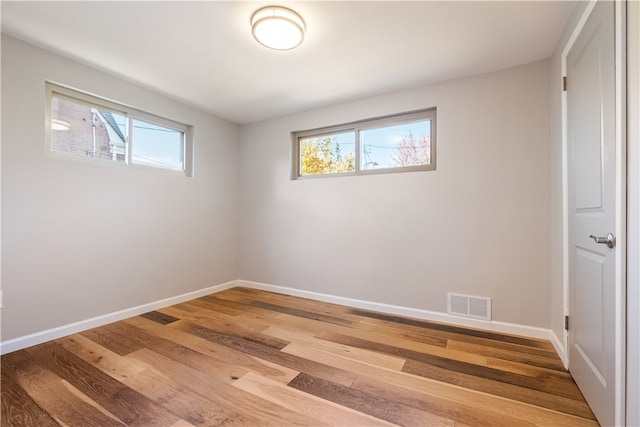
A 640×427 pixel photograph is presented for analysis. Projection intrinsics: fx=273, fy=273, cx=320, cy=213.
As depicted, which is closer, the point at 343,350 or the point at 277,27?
the point at 277,27

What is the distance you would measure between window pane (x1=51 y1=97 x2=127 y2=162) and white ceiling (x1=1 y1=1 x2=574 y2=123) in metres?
0.42

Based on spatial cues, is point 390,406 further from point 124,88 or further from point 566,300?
point 124,88

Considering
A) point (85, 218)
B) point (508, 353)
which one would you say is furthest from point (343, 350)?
point (85, 218)

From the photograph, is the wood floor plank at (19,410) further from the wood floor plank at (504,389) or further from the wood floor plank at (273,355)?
the wood floor plank at (504,389)

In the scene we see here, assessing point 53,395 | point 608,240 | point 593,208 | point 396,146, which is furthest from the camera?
point 396,146

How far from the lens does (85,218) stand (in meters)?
2.46

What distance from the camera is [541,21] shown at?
1856 millimetres

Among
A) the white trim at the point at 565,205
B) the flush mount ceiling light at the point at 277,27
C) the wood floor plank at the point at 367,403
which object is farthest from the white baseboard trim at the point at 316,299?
the flush mount ceiling light at the point at 277,27

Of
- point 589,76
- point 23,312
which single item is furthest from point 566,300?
point 23,312

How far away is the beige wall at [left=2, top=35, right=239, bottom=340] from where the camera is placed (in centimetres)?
207

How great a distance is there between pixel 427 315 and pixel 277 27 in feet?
9.12

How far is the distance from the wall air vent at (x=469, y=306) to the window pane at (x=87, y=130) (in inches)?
141

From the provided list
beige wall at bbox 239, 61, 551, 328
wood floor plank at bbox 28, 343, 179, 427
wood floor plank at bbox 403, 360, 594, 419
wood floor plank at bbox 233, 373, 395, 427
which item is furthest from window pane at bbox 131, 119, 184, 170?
wood floor plank at bbox 403, 360, 594, 419

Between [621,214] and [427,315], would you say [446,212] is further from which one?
[621,214]
